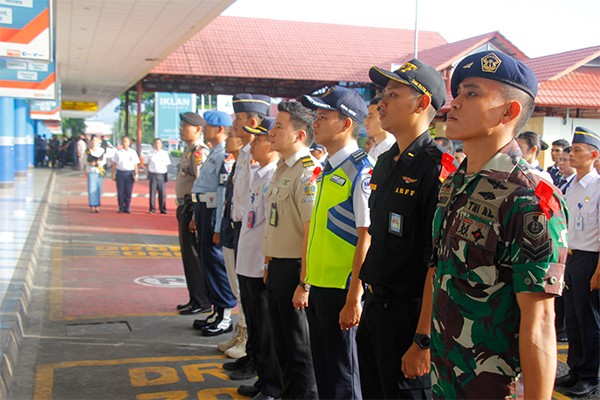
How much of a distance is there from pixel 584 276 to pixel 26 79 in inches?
322

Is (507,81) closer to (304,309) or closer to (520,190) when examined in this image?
(520,190)

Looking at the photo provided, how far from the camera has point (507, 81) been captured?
205cm

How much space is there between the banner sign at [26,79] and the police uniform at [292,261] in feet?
19.1

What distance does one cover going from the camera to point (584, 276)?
16.1 feet

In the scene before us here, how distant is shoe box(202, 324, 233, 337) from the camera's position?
5812 mm

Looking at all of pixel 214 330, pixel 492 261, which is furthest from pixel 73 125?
pixel 492 261

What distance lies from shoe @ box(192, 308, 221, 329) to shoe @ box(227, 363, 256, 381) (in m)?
1.12

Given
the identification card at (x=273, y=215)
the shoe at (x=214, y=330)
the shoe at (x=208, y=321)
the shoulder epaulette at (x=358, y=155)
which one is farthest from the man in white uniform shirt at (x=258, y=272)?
the shoe at (x=208, y=321)

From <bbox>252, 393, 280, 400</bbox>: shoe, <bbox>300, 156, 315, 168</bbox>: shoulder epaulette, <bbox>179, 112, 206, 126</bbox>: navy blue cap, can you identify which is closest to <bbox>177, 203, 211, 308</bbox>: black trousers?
<bbox>179, 112, 206, 126</bbox>: navy blue cap

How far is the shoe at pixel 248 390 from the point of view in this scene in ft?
14.3

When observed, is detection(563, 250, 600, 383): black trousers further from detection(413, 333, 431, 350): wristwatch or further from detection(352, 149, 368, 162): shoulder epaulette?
detection(413, 333, 431, 350): wristwatch

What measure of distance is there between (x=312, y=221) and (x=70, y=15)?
1162 cm

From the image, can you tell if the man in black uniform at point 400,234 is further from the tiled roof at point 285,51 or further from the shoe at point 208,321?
the tiled roof at point 285,51

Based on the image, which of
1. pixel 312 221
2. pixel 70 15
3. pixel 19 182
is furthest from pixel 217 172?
pixel 19 182
